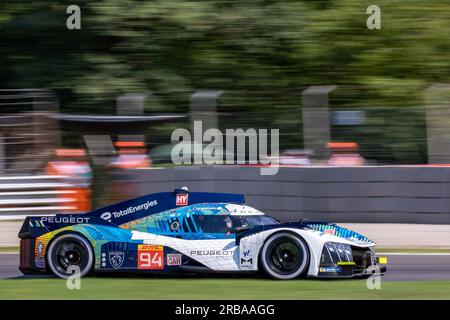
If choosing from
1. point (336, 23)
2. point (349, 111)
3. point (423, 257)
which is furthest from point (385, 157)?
point (336, 23)

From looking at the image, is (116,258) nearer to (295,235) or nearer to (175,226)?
(175,226)

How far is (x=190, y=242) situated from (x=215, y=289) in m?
1.00

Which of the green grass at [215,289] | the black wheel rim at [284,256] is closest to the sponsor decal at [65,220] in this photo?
the green grass at [215,289]

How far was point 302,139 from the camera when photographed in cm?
1627

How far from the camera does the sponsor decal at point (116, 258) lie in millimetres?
9695

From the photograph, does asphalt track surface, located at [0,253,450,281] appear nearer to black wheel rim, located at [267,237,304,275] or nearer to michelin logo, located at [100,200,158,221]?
black wheel rim, located at [267,237,304,275]

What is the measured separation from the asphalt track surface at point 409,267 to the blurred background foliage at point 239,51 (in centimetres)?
764

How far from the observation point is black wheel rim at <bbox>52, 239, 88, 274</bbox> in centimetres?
980

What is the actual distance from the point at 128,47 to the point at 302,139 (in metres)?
6.12

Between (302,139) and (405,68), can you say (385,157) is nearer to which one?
(302,139)

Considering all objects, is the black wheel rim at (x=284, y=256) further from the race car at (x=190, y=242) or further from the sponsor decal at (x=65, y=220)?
the sponsor decal at (x=65, y=220)

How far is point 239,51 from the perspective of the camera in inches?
805

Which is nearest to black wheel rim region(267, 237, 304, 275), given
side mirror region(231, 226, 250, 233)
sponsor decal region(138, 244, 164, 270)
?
side mirror region(231, 226, 250, 233)
